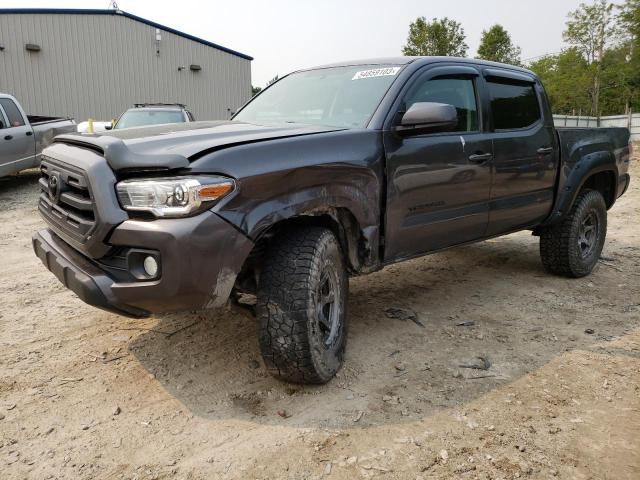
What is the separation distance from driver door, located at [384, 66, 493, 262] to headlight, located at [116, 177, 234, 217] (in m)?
1.23

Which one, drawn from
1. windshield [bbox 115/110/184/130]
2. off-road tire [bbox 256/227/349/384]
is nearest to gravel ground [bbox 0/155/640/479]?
off-road tire [bbox 256/227/349/384]

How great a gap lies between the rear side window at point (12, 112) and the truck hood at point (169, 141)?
24.2ft

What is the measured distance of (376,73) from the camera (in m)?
3.58

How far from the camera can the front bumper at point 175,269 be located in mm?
2283

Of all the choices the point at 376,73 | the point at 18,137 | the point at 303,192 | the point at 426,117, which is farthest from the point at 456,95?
the point at 18,137

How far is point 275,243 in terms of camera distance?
280cm

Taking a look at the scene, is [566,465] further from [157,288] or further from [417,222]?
[157,288]

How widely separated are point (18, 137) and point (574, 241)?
8929mm

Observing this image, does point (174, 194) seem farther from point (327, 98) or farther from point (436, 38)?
point (436, 38)

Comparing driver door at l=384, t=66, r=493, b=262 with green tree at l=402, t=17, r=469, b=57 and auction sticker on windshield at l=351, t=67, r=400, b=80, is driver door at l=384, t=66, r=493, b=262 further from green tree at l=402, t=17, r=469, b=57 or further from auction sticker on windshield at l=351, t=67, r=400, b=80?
green tree at l=402, t=17, r=469, b=57

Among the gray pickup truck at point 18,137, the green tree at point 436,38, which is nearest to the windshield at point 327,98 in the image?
the gray pickup truck at point 18,137

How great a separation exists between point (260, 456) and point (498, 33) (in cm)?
4248

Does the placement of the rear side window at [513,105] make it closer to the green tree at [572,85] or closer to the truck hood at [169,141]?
the truck hood at [169,141]

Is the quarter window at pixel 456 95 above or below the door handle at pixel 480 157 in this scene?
above
